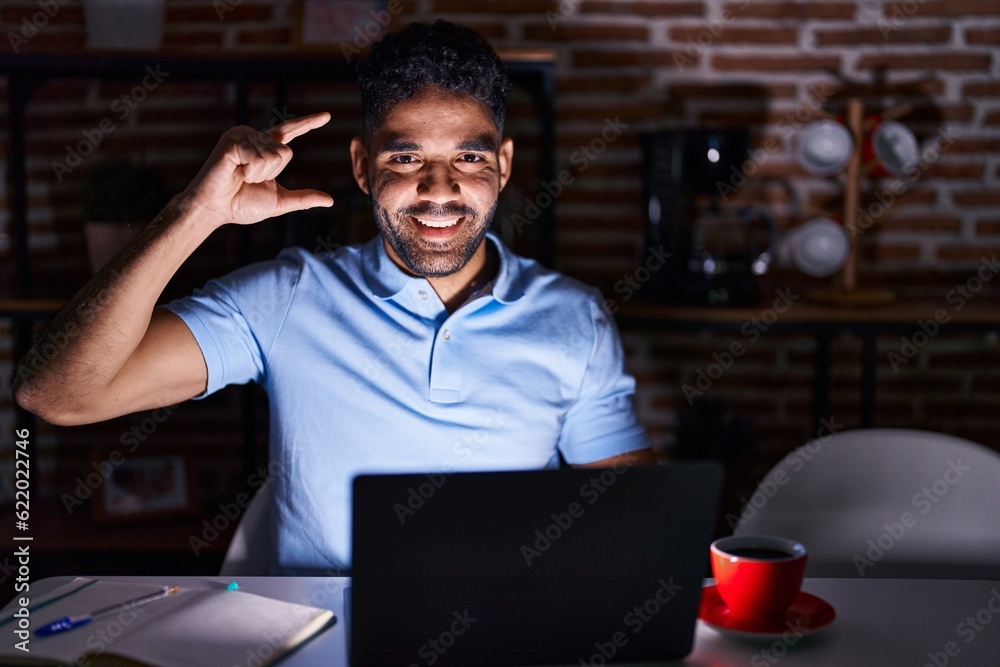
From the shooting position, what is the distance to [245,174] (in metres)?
1.20

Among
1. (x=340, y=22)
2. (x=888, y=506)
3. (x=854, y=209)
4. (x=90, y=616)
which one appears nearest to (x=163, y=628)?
(x=90, y=616)

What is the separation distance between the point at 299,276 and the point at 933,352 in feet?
6.43

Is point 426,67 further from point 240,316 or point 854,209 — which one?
point 854,209

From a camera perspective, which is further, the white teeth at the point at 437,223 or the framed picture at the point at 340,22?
the framed picture at the point at 340,22

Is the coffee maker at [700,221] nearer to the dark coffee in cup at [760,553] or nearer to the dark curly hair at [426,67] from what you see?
the dark curly hair at [426,67]

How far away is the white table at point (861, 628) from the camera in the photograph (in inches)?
35.3

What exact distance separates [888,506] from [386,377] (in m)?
0.81

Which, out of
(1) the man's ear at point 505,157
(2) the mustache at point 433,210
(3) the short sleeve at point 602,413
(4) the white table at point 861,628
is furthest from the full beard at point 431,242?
(4) the white table at point 861,628

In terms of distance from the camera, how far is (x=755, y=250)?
2389 millimetres

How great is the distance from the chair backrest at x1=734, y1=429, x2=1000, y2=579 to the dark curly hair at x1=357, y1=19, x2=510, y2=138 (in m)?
0.78

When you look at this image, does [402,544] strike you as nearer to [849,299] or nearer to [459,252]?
[459,252]

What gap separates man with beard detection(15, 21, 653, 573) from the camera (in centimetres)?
139

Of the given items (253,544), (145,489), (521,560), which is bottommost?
(145,489)

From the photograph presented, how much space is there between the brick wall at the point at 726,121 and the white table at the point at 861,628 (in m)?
1.46
